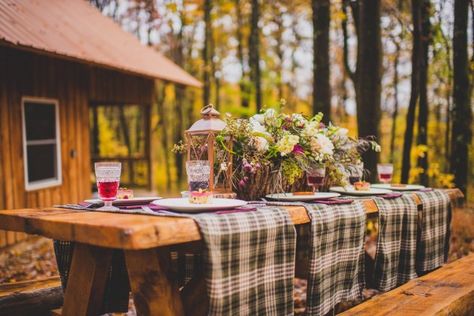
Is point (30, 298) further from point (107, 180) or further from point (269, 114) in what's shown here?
point (269, 114)

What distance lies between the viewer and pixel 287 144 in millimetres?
3137

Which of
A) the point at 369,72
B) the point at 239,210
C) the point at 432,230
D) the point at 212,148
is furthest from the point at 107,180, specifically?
the point at 369,72

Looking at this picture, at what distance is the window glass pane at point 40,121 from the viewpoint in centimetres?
820

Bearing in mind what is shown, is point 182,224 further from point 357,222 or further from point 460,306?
point 460,306

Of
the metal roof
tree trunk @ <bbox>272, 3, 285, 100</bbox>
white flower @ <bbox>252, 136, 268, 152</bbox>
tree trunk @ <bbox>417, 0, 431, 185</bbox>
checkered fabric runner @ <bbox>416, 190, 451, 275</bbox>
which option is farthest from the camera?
tree trunk @ <bbox>272, 3, 285, 100</bbox>

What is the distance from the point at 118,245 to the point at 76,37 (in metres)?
7.14

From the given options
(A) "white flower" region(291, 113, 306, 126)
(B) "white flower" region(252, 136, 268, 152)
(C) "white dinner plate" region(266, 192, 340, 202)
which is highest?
(A) "white flower" region(291, 113, 306, 126)

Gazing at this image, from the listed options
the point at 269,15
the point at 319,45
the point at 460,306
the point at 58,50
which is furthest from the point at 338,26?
the point at 460,306

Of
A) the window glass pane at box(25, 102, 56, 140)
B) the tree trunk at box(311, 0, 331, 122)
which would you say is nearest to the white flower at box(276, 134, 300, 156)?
the tree trunk at box(311, 0, 331, 122)

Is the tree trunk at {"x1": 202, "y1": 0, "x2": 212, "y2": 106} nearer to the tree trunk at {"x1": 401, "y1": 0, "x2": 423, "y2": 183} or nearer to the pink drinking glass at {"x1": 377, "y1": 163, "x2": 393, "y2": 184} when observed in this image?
the tree trunk at {"x1": 401, "y1": 0, "x2": 423, "y2": 183}

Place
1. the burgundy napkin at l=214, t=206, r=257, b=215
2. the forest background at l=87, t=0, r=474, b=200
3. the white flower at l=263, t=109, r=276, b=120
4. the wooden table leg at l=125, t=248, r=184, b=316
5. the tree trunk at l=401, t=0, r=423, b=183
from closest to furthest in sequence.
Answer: the wooden table leg at l=125, t=248, r=184, b=316 → the burgundy napkin at l=214, t=206, r=257, b=215 → the white flower at l=263, t=109, r=276, b=120 → the tree trunk at l=401, t=0, r=423, b=183 → the forest background at l=87, t=0, r=474, b=200

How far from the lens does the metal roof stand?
6707 millimetres

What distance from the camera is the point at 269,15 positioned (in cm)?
1852

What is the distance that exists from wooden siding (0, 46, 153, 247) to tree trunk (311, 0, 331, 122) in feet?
14.6
